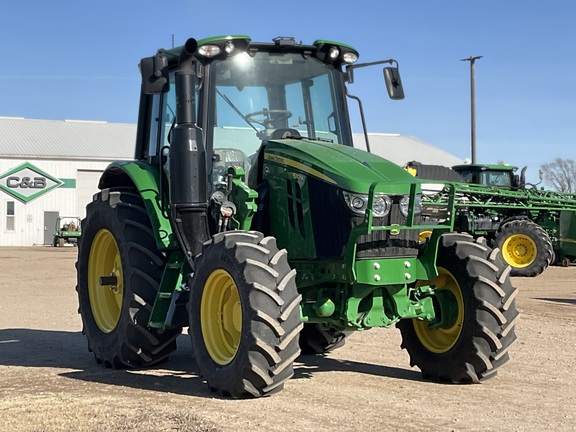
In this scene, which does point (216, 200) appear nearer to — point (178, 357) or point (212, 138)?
point (212, 138)

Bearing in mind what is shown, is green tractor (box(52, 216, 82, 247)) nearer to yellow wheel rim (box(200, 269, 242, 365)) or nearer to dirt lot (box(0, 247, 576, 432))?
dirt lot (box(0, 247, 576, 432))

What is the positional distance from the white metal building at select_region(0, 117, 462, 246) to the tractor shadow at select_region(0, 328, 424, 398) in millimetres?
38210

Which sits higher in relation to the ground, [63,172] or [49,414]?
[63,172]

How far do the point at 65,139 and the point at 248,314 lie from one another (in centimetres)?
4747

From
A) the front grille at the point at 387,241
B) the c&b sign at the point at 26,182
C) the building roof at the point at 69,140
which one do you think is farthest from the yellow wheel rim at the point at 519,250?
the c&b sign at the point at 26,182

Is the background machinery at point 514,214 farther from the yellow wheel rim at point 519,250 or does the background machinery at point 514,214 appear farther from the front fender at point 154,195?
the front fender at point 154,195

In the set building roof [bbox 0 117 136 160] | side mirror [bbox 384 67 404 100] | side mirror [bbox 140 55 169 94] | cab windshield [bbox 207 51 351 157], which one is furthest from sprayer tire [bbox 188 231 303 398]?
building roof [bbox 0 117 136 160]

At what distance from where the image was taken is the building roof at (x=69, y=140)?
Answer: 4947cm

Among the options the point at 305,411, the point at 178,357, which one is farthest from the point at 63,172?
the point at 305,411

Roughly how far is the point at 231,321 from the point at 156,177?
6.44 ft

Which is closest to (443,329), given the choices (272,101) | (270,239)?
(270,239)

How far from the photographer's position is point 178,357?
926cm

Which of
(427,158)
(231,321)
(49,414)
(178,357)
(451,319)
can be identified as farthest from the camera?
(427,158)

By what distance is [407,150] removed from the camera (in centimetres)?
6034
